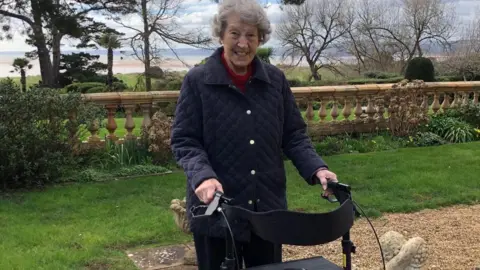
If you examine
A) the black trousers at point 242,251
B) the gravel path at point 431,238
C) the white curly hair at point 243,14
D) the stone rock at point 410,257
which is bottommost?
the gravel path at point 431,238

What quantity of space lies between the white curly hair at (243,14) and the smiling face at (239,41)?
19 millimetres

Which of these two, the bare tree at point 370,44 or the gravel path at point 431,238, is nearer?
the gravel path at point 431,238

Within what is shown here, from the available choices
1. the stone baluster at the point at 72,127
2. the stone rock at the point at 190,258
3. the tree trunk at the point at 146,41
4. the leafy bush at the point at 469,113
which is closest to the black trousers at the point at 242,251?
the stone rock at the point at 190,258

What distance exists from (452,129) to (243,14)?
8.24m

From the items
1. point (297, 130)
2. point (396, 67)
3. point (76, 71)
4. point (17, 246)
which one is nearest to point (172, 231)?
point (17, 246)

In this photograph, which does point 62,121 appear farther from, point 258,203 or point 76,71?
point 76,71

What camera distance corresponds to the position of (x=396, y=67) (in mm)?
31047

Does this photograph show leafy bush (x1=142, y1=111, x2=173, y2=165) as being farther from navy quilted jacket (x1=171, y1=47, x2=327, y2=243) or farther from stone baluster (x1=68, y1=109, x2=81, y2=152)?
navy quilted jacket (x1=171, y1=47, x2=327, y2=243)

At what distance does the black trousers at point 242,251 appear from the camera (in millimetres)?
2352

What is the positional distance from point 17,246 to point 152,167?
104 inches

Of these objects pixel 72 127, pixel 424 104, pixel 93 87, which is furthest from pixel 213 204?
pixel 93 87

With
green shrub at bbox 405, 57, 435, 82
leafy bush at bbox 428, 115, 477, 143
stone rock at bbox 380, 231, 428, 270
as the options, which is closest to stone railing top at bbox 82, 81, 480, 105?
leafy bush at bbox 428, 115, 477, 143

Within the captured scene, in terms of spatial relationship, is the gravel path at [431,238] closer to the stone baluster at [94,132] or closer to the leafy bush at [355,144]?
the leafy bush at [355,144]

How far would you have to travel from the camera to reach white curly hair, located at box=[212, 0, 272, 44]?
218 centimetres
